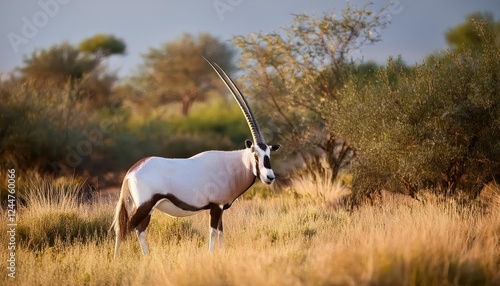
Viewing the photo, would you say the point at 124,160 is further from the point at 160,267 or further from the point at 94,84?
the point at 160,267

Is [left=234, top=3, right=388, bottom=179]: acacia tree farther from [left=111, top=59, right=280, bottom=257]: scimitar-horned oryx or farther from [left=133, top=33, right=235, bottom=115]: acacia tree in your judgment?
[left=133, top=33, right=235, bottom=115]: acacia tree

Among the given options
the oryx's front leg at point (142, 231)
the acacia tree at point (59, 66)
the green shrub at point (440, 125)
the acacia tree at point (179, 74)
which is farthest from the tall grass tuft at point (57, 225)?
the acacia tree at point (179, 74)

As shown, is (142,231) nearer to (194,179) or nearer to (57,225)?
Answer: (194,179)

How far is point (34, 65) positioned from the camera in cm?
2905

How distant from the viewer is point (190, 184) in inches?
329

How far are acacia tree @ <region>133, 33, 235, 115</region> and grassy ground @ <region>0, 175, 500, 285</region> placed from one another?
93.5 feet

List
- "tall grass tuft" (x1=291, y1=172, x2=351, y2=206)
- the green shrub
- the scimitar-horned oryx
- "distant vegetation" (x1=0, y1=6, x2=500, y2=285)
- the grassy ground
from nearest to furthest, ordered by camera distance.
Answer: the grassy ground → "distant vegetation" (x1=0, y1=6, x2=500, y2=285) → the scimitar-horned oryx → the green shrub → "tall grass tuft" (x1=291, y1=172, x2=351, y2=206)

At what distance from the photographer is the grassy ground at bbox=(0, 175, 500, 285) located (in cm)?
605

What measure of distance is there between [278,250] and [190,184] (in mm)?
1372

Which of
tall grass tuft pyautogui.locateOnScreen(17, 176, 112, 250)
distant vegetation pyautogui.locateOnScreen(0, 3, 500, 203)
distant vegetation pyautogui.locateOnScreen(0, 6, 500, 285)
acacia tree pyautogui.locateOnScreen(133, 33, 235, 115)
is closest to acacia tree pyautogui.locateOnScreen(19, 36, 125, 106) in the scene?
distant vegetation pyautogui.locateOnScreen(0, 3, 500, 203)

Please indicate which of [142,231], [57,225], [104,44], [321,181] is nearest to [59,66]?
[104,44]

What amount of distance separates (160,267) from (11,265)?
216 cm

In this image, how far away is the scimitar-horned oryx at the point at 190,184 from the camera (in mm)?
8273

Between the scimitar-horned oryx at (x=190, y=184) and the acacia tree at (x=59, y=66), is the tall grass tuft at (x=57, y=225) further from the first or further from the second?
the acacia tree at (x=59, y=66)
